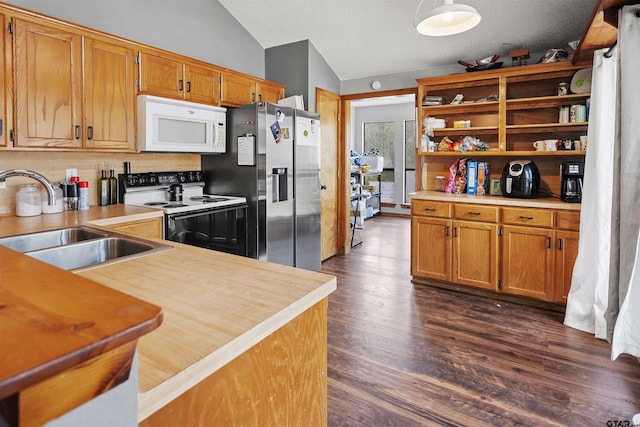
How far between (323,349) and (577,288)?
260 cm

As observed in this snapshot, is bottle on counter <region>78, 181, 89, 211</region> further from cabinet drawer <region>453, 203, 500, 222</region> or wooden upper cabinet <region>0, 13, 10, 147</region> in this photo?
cabinet drawer <region>453, 203, 500, 222</region>

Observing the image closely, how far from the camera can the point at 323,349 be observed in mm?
1177

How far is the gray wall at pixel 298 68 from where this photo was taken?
4.33 meters

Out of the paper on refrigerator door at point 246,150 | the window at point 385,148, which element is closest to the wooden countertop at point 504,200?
the paper on refrigerator door at point 246,150

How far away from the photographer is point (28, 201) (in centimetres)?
253

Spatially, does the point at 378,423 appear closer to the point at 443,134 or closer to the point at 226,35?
the point at 443,134

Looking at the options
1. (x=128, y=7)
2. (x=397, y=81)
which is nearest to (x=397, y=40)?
(x=397, y=81)

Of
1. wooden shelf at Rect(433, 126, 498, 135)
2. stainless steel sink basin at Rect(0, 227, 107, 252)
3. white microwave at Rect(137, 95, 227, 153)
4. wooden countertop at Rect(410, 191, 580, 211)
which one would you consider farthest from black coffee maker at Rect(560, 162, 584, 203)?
stainless steel sink basin at Rect(0, 227, 107, 252)

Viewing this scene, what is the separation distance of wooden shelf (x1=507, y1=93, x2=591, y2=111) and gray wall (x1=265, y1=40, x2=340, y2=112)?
205 cm

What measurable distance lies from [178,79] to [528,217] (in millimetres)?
3108

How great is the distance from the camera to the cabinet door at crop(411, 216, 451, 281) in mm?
3664

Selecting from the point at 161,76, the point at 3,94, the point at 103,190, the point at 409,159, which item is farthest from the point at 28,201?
the point at 409,159

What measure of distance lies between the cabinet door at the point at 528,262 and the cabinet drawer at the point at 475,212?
0.51 feet

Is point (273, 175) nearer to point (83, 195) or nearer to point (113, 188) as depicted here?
point (113, 188)
